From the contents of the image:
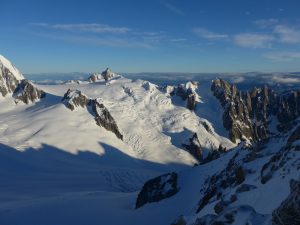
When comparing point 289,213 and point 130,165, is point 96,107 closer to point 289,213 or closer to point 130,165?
point 130,165

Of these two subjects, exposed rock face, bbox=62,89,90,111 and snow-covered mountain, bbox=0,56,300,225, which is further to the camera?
exposed rock face, bbox=62,89,90,111

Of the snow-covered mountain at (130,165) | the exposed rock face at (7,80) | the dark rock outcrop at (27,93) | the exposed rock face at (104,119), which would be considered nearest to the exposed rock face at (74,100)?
the snow-covered mountain at (130,165)

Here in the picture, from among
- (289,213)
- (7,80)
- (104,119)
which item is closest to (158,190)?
(289,213)

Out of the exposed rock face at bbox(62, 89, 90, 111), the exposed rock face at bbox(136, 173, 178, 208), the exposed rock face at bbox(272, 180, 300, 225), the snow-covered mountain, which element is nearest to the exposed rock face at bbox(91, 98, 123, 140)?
the snow-covered mountain

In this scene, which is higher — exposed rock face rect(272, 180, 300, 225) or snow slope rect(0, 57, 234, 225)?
exposed rock face rect(272, 180, 300, 225)

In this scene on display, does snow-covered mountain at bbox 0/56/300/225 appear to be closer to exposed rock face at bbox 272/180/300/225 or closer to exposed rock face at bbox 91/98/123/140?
exposed rock face at bbox 272/180/300/225

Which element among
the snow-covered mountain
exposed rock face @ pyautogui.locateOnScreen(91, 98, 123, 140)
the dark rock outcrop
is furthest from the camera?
the dark rock outcrop

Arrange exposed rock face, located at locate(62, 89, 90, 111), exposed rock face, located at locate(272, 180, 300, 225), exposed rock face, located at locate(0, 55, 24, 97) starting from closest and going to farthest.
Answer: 1. exposed rock face, located at locate(272, 180, 300, 225)
2. exposed rock face, located at locate(62, 89, 90, 111)
3. exposed rock face, located at locate(0, 55, 24, 97)

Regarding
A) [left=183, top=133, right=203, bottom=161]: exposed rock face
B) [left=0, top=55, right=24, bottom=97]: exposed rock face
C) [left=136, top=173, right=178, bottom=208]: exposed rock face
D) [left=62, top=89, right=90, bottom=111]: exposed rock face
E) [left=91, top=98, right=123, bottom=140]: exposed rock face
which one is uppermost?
[left=0, top=55, right=24, bottom=97]: exposed rock face
